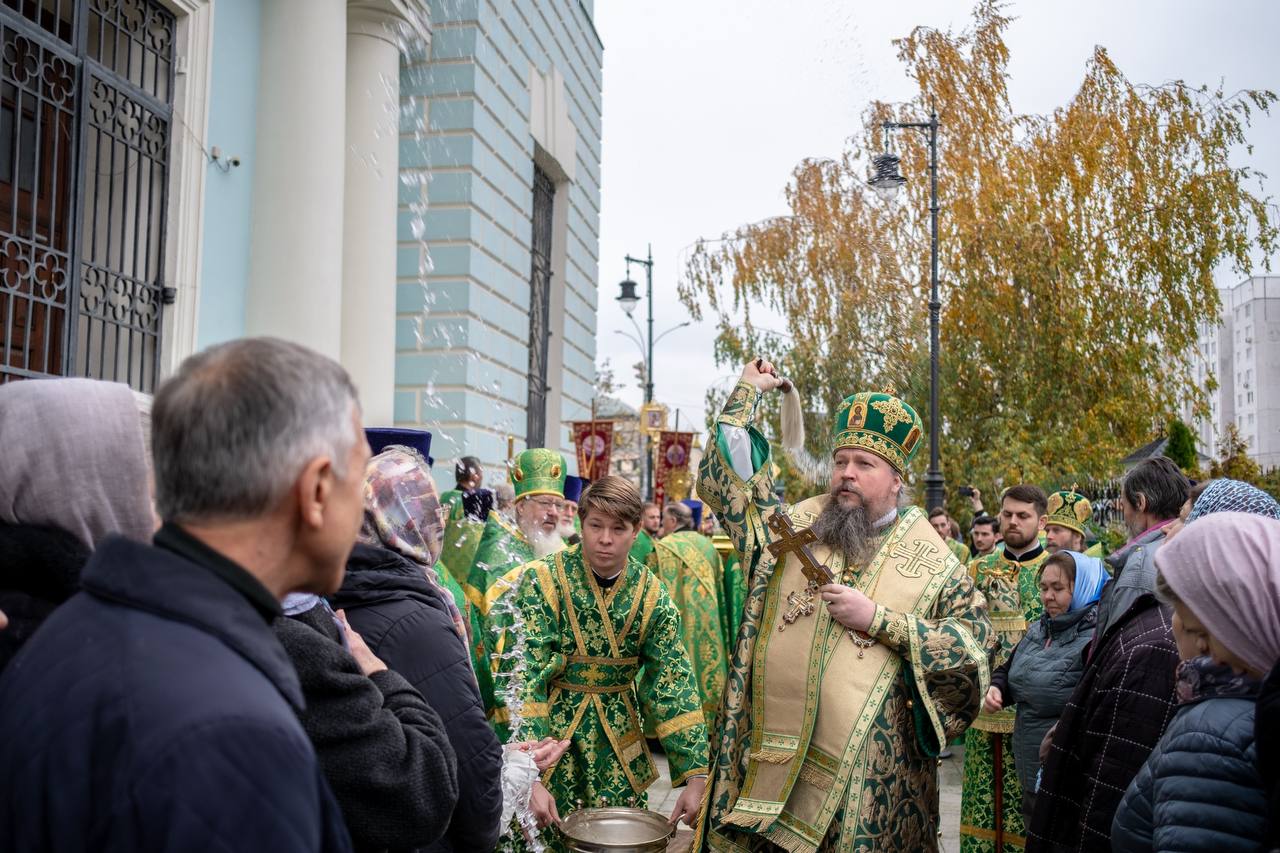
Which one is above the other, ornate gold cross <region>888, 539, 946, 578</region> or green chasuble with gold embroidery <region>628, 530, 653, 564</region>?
ornate gold cross <region>888, 539, 946, 578</region>

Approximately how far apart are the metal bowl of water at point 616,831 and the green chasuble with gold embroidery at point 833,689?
0.30 m

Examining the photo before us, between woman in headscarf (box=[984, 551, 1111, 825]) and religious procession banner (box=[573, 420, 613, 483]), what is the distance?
8283 mm

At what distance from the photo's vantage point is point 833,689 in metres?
3.73

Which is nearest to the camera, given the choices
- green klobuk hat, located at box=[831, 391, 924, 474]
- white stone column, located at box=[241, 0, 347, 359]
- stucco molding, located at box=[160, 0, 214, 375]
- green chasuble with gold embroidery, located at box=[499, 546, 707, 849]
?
green klobuk hat, located at box=[831, 391, 924, 474]

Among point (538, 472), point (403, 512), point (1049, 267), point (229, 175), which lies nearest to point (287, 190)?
point (229, 175)

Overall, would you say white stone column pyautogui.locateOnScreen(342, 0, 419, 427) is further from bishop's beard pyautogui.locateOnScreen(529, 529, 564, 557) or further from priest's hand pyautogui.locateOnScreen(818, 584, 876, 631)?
priest's hand pyautogui.locateOnScreen(818, 584, 876, 631)

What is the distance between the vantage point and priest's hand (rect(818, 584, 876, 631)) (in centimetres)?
365

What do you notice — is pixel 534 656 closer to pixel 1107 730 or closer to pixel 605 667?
pixel 605 667

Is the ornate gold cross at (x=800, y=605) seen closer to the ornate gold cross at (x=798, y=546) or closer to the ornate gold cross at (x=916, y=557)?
the ornate gold cross at (x=798, y=546)

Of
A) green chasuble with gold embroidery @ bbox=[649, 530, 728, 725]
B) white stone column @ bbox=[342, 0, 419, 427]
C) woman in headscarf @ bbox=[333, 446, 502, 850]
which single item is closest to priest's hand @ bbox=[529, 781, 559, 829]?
woman in headscarf @ bbox=[333, 446, 502, 850]

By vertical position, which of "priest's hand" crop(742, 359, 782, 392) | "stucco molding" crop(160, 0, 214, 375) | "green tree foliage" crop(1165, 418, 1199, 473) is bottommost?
"priest's hand" crop(742, 359, 782, 392)

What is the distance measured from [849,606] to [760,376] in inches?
36.4

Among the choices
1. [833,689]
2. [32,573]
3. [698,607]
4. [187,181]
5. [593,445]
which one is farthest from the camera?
[593,445]

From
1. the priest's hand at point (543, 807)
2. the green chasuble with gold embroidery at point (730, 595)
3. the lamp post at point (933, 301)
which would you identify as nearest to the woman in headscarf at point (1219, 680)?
the priest's hand at point (543, 807)
